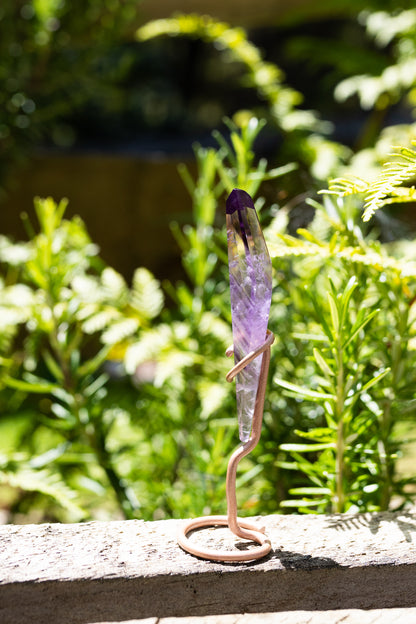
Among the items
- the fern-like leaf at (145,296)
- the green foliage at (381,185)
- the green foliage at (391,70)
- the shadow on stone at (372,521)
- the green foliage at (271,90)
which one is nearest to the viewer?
the green foliage at (381,185)

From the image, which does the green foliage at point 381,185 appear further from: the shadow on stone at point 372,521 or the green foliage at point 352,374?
the shadow on stone at point 372,521

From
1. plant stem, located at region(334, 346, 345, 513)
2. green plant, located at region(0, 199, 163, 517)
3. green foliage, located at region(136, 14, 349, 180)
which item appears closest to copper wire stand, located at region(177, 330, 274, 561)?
plant stem, located at region(334, 346, 345, 513)

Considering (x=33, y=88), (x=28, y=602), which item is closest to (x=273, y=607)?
(x=28, y=602)

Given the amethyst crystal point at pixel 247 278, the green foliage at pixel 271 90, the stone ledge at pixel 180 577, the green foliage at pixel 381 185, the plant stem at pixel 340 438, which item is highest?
the green foliage at pixel 271 90

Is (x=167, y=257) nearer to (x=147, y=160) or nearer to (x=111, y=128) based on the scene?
(x=147, y=160)

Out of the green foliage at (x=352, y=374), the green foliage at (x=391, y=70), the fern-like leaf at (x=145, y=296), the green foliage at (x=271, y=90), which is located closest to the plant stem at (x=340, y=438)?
the green foliage at (x=352, y=374)

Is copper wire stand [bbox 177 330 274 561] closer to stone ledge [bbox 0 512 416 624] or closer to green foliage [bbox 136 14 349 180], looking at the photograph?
stone ledge [bbox 0 512 416 624]
